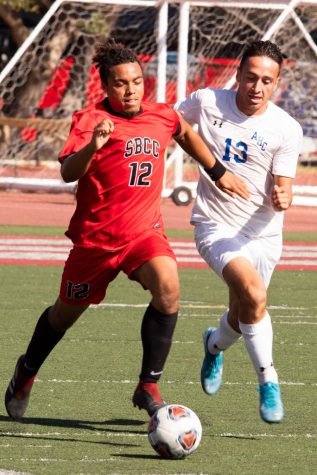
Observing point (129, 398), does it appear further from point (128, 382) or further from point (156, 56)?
point (156, 56)

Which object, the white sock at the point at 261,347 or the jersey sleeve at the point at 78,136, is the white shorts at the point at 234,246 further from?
the jersey sleeve at the point at 78,136

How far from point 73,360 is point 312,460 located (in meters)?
2.98

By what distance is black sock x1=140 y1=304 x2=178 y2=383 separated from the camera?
21.9 ft

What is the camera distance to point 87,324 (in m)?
10.5

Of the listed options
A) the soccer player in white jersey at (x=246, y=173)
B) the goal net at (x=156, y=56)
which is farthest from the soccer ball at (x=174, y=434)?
the goal net at (x=156, y=56)

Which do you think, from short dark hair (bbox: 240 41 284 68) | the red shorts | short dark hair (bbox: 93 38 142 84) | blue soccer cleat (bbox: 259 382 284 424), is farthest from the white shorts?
short dark hair (bbox: 93 38 142 84)

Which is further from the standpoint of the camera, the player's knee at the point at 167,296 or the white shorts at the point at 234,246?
the white shorts at the point at 234,246

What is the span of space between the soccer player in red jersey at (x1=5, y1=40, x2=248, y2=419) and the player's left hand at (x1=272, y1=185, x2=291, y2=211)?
0.66 m

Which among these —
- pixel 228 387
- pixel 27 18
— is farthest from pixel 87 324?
pixel 27 18

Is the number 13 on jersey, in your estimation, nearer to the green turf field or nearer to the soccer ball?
the green turf field

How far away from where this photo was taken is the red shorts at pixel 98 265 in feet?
22.0

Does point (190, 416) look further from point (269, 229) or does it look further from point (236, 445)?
point (269, 229)

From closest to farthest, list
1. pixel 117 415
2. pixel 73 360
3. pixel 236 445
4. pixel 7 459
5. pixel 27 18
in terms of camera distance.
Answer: pixel 7 459, pixel 236 445, pixel 117 415, pixel 73 360, pixel 27 18

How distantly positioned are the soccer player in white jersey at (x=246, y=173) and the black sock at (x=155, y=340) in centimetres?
61
